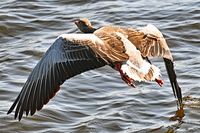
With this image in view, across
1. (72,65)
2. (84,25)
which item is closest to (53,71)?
(72,65)

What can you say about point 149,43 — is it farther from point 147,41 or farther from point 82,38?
point 82,38

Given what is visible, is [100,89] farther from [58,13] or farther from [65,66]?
[58,13]

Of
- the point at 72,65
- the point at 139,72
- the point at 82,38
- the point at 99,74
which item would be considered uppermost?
the point at 82,38

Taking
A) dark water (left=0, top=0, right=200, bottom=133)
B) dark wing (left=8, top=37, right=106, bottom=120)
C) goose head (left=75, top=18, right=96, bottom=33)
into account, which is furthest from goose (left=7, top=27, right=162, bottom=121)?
goose head (left=75, top=18, right=96, bottom=33)

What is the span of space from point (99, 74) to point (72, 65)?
2844 millimetres

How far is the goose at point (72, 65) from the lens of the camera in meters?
7.29

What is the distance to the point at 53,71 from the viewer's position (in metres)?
7.36

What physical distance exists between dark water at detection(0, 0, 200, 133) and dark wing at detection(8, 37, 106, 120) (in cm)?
104

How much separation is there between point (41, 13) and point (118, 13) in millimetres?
1377

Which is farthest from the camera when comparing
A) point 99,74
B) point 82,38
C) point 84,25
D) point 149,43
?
point 99,74

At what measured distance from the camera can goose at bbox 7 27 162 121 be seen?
7.29 metres

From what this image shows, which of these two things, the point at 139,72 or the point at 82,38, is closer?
the point at 139,72

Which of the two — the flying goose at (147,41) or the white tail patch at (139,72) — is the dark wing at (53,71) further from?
the flying goose at (147,41)

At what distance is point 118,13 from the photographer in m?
12.6
